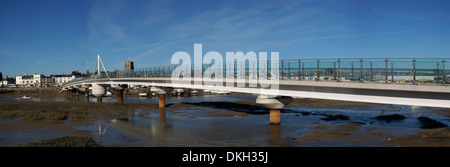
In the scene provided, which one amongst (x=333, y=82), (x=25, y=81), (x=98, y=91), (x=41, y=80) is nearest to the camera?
(x=333, y=82)

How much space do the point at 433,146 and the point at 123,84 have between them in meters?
48.3

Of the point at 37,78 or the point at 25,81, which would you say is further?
the point at 25,81

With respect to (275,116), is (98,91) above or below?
above

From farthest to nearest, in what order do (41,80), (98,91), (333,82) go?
(41,80), (98,91), (333,82)

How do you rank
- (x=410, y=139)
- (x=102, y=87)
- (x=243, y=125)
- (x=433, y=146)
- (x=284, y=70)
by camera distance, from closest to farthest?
(x=433, y=146)
(x=410, y=139)
(x=284, y=70)
(x=243, y=125)
(x=102, y=87)

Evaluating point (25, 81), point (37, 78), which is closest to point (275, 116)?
point (37, 78)

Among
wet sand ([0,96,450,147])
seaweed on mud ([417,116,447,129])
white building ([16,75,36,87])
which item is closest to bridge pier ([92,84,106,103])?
wet sand ([0,96,450,147])

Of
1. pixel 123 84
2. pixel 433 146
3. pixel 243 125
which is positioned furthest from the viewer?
pixel 123 84

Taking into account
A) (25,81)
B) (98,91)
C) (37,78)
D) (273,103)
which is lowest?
(273,103)

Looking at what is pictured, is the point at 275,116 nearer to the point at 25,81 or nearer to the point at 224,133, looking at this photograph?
the point at 224,133
